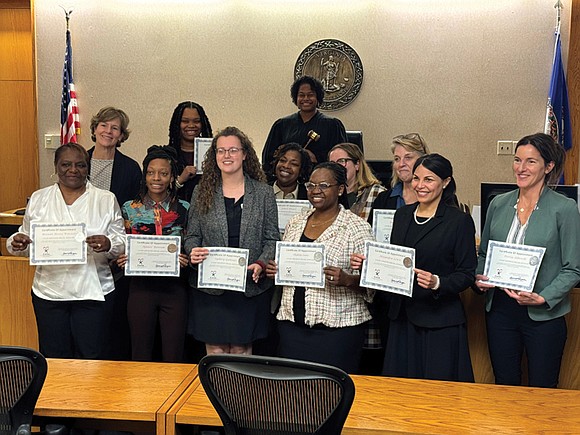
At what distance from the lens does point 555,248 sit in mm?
3176

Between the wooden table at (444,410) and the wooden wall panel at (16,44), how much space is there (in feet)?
19.5

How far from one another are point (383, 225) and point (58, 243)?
5.43ft

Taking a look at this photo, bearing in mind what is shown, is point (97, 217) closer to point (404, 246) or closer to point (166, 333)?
point (166, 333)

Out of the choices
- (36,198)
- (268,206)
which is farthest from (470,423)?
(36,198)

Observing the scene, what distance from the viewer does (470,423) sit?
2.36 metres

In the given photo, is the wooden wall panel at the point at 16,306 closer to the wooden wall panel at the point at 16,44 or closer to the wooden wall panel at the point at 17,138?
the wooden wall panel at the point at 17,138

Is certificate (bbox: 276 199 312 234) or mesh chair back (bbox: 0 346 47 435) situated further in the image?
certificate (bbox: 276 199 312 234)

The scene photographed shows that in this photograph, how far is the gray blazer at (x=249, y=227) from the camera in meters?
3.55

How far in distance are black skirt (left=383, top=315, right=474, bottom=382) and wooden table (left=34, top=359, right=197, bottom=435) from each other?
103 centimetres

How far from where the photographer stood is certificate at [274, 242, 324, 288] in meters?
3.28

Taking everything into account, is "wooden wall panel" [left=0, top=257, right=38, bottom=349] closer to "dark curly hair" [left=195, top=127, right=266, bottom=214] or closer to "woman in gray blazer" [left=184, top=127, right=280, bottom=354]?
"woman in gray blazer" [left=184, top=127, right=280, bottom=354]

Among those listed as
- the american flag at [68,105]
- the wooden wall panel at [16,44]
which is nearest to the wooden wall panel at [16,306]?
the american flag at [68,105]

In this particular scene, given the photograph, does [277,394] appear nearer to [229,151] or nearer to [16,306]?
[229,151]

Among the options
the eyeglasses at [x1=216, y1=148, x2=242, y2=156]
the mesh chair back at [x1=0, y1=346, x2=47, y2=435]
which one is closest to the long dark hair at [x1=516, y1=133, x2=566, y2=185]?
the eyeglasses at [x1=216, y1=148, x2=242, y2=156]
